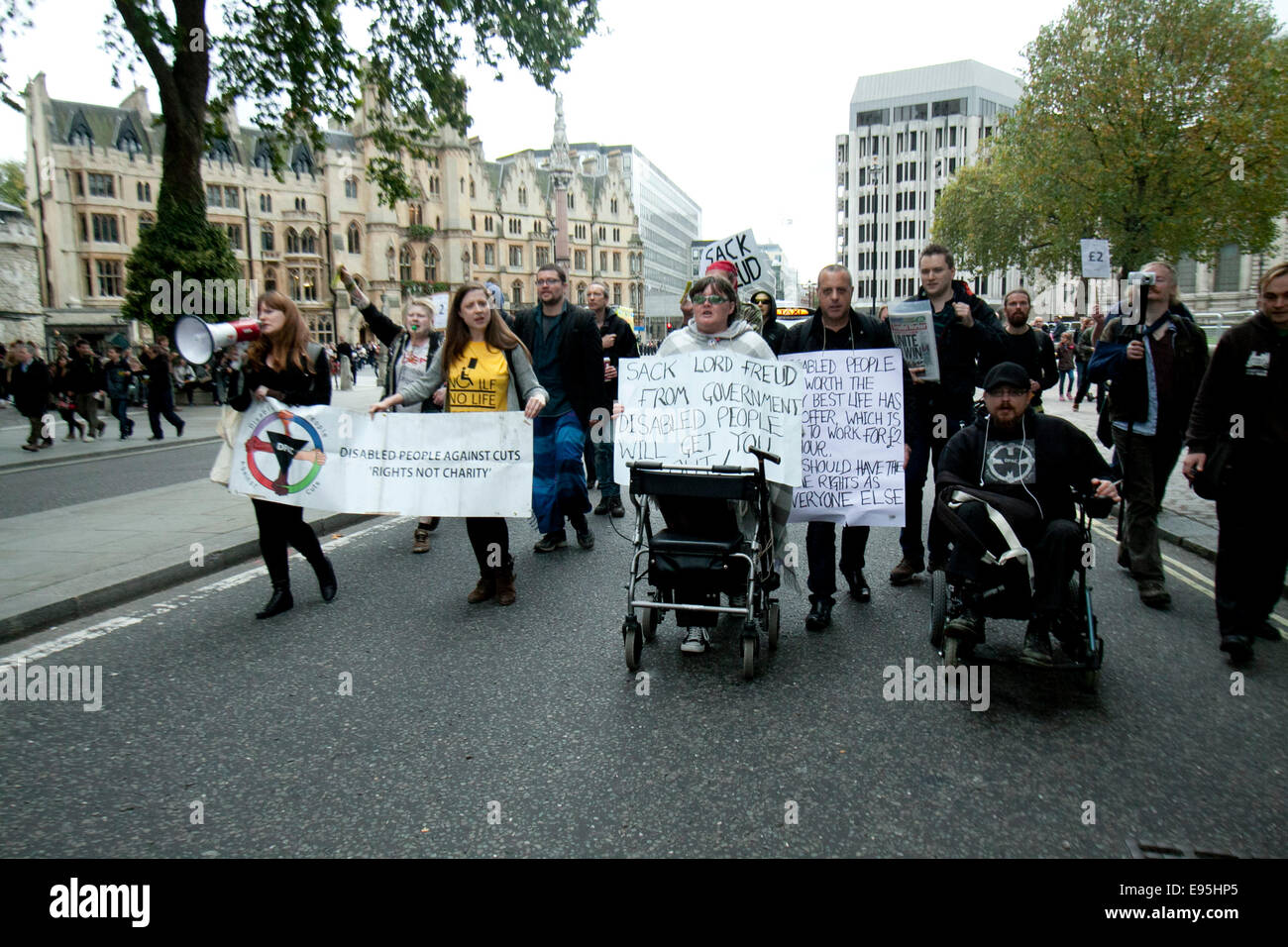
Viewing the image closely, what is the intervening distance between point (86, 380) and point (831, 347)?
17561 mm

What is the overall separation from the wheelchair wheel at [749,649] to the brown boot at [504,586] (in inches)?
81.2

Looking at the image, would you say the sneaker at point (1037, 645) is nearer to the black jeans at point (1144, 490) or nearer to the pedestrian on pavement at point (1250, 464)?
the pedestrian on pavement at point (1250, 464)

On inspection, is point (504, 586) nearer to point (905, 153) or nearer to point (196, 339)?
point (196, 339)

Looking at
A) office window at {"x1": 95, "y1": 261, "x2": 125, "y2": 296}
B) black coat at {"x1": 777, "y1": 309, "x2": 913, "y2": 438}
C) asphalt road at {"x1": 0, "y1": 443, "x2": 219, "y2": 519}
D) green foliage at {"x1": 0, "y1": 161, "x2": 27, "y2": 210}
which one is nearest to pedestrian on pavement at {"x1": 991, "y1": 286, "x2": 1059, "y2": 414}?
black coat at {"x1": 777, "y1": 309, "x2": 913, "y2": 438}

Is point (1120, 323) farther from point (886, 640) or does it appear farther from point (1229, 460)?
point (886, 640)

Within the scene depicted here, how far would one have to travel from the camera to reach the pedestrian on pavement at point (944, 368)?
19.4ft

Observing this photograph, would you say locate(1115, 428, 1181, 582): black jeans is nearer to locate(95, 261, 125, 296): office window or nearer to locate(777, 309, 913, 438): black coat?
locate(777, 309, 913, 438): black coat

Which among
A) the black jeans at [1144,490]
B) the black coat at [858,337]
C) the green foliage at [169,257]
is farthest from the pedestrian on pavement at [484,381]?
the green foliage at [169,257]

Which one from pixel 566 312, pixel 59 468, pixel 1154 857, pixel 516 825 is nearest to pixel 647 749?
pixel 516 825

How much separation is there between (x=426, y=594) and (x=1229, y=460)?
4999 millimetres

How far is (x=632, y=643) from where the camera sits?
4.49m

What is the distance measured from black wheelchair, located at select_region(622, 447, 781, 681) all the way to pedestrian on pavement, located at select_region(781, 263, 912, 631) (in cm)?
67

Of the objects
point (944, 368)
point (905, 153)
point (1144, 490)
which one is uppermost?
→ point (905, 153)

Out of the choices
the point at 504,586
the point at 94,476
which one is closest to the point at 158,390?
the point at 94,476
